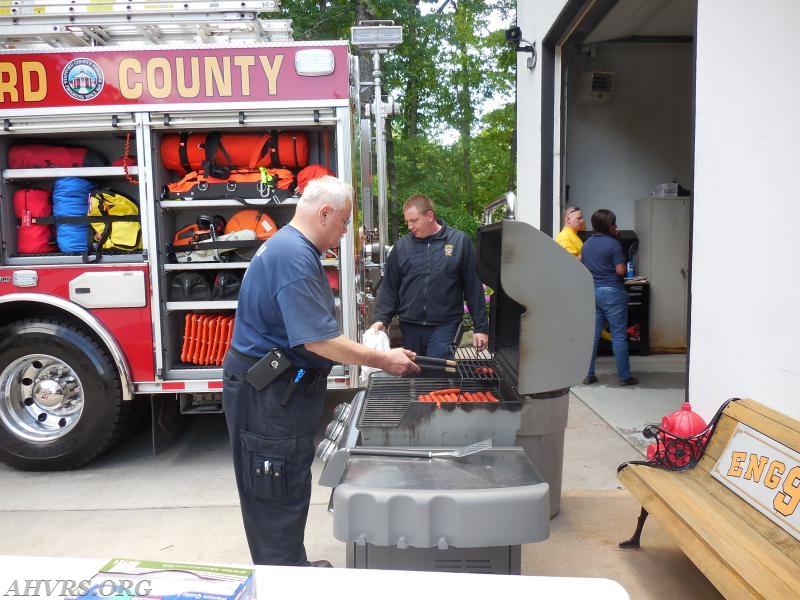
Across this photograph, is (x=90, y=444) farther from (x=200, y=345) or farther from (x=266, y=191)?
(x=266, y=191)

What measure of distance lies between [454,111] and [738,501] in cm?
2153

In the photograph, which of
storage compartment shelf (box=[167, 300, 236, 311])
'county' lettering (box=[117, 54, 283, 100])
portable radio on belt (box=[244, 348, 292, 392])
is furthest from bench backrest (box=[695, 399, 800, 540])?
'county' lettering (box=[117, 54, 283, 100])

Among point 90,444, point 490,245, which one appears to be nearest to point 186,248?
point 90,444

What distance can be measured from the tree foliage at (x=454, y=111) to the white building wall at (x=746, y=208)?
53.1 ft

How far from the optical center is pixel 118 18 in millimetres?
4766

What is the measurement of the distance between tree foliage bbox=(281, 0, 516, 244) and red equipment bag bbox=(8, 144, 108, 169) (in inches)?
596

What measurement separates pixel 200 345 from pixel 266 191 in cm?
122

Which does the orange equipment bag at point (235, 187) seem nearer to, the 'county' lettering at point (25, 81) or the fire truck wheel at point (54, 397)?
the 'county' lettering at point (25, 81)

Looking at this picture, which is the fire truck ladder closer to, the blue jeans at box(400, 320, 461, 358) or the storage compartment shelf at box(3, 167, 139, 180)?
the storage compartment shelf at box(3, 167, 139, 180)

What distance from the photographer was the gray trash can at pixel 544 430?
3.34 metres

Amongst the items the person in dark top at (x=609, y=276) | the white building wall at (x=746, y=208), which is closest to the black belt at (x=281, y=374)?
the white building wall at (x=746, y=208)

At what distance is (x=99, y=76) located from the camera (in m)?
4.46

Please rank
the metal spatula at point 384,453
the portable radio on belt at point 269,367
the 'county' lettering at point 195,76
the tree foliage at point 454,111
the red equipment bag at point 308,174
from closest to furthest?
the metal spatula at point 384,453, the portable radio on belt at point 269,367, the 'county' lettering at point 195,76, the red equipment bag at point 308,174, the tree foliage at point 454,111

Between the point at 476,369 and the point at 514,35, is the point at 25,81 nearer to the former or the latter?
the point at 476,369
